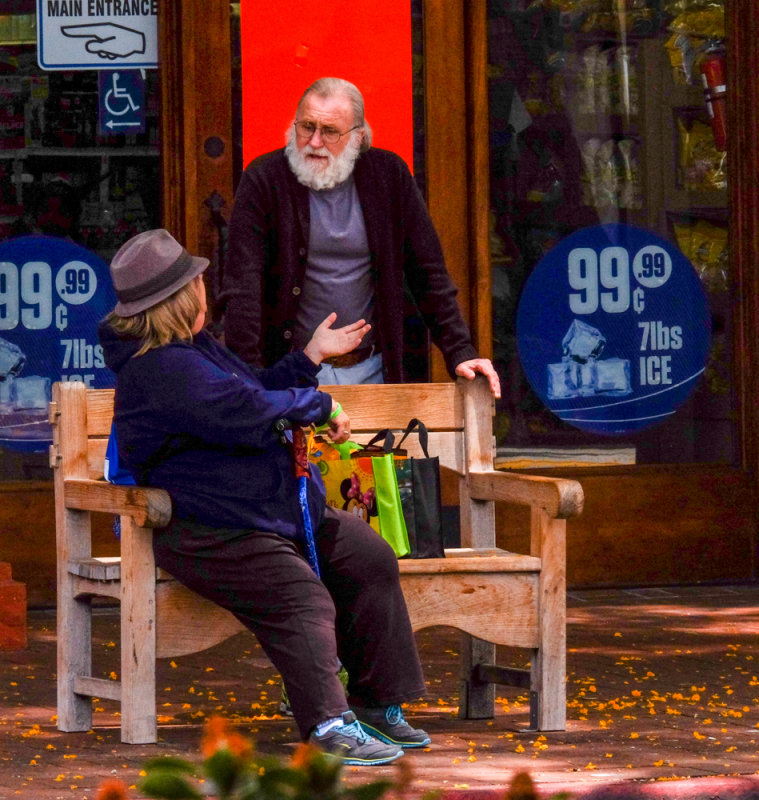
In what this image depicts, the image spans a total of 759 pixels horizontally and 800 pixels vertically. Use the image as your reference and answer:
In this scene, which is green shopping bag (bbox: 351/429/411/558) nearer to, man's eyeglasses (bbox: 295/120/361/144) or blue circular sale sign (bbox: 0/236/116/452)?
man's eyeglasses (bbox: 295/120/361/144)

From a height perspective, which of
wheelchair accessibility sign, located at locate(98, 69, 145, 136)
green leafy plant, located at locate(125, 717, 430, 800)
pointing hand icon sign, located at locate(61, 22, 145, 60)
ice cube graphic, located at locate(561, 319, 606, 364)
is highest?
pointing hand icon sign, located at locate(61, 22, 145, 60)

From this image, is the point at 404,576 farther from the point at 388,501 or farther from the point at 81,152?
the point at 81,152

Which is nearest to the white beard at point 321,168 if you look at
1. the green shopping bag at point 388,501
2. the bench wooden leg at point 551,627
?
the green shopping bag at point 388,501

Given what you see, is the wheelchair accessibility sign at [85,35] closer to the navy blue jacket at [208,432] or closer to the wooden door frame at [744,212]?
the wooden door frame at [744,212]

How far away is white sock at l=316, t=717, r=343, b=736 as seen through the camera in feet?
13.2

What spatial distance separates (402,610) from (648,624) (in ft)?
7.87

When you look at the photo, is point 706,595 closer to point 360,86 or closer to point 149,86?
point 360,86

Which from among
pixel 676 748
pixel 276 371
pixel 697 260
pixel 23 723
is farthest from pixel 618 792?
pixel 697 260

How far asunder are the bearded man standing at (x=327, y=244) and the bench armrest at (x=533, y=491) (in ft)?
0.96

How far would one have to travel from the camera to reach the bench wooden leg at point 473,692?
477 centimetres

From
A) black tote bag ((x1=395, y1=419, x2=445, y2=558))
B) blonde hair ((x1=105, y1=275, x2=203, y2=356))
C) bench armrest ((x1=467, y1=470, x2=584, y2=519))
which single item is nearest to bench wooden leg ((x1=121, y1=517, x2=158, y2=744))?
blonde hair ((x1=105, y1=275, x2=203, y2=356))

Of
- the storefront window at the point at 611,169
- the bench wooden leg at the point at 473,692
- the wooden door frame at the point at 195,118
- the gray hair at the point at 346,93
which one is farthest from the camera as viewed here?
the storefront window at the point at 611,169

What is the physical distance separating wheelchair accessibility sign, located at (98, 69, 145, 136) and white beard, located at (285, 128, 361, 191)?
2.30 metres

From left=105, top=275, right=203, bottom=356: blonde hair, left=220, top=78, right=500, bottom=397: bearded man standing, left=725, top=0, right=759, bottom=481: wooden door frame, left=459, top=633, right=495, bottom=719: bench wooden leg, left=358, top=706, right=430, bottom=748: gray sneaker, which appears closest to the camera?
left=105, top=275, right=203, bottom=356: blonde hair
